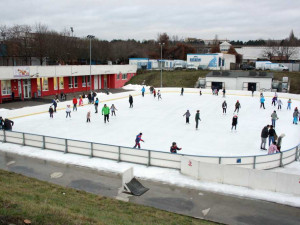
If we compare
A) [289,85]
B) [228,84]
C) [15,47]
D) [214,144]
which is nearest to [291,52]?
[289,85]

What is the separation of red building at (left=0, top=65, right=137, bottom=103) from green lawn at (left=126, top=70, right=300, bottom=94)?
4968 mm

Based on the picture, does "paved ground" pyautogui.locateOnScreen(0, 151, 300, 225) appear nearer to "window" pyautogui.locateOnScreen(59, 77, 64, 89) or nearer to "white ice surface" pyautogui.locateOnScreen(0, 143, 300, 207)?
"white ice surface" pyautogui.locateOnScreen(0, 143, 300, 207)

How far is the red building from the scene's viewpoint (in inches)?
1225

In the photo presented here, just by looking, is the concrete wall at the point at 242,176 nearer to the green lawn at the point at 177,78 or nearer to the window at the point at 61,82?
the window at the point at 61,82

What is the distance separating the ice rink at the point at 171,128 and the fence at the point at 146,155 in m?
2.15

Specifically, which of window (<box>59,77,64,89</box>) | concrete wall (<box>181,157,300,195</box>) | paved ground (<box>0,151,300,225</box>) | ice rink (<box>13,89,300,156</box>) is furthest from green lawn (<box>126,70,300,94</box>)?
paved ground (<box>0,151,300,225</box>)

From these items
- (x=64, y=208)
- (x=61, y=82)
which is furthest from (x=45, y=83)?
(x=64, y=208)

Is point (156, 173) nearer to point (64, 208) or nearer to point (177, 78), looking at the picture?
point (64, 208)

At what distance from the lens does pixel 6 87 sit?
31.3 metres

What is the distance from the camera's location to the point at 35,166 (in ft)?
38.4

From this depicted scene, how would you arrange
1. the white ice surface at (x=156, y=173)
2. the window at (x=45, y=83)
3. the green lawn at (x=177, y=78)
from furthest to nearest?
the green lawn at (x=177, y=78), the window at (x=45, y=83), the white ice surface at (x=156, y=173)

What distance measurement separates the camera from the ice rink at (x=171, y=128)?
14.7 m

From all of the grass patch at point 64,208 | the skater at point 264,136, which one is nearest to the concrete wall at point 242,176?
the grass patch at point 64,208

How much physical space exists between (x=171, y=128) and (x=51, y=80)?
23.0 meters
